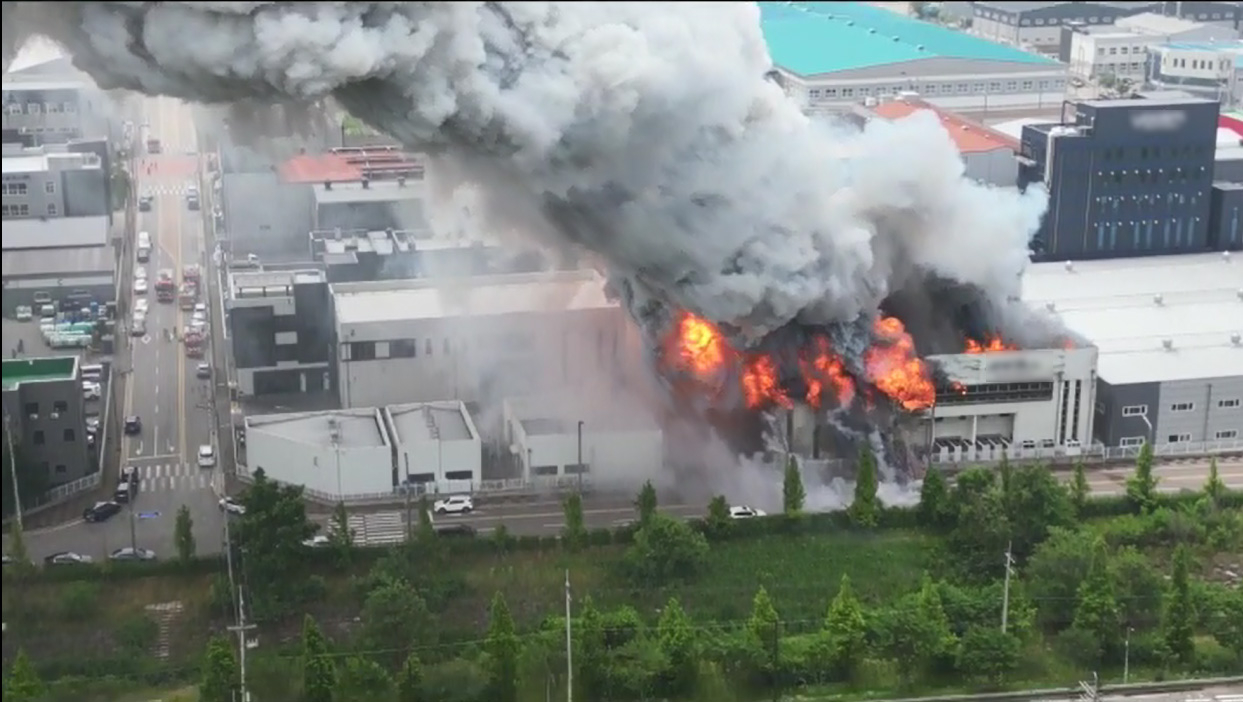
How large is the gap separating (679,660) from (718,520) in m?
1.88

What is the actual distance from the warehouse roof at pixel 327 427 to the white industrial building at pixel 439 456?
0.55 ft

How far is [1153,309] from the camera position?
14.8m

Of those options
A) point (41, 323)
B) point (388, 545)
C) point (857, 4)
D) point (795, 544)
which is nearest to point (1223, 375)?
point (795, 544)

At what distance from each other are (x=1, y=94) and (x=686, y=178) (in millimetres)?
4330

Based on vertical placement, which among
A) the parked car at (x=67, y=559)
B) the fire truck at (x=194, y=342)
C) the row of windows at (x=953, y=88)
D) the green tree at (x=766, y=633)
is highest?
the row of windows at (x=953, y=88)

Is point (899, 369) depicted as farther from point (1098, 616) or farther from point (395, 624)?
point (395, 624)

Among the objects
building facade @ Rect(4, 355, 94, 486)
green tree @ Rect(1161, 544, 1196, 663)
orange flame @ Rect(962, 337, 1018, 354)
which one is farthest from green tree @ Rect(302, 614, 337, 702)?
orange flame @ Rect(962, 337, 1018, 354)

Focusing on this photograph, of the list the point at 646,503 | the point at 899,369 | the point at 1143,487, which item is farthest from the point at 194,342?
the point at 1143,487

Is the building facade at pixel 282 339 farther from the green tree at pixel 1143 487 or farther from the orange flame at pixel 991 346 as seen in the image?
the green tree at pixel 1143 487

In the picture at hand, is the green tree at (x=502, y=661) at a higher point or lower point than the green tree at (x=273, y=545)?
lower

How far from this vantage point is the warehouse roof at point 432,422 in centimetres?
1235

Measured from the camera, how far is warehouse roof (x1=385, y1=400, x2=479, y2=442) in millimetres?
12352

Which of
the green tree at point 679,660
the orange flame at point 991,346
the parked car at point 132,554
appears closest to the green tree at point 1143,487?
the orange flame at point 991,346

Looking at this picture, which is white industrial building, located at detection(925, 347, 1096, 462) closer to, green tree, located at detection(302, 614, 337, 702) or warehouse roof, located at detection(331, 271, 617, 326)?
warehouse roof, located at detection(331, 271, 617, 326)
